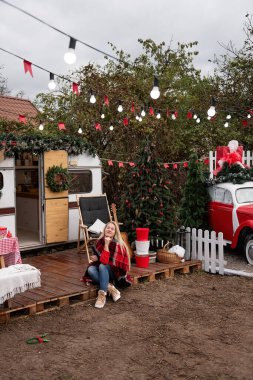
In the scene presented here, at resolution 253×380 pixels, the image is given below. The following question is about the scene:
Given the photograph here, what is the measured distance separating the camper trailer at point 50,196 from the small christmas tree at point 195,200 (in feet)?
6.70

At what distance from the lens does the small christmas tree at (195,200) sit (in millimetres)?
9305

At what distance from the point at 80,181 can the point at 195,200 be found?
257 cm

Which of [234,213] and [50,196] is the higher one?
[50,196]

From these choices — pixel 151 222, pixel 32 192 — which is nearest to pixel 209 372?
pixel 151 222

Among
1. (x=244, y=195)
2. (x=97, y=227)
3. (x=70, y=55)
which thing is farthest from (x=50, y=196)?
(x=70, y=55)

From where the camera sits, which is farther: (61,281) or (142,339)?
(61,281)

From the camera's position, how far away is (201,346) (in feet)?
15.3

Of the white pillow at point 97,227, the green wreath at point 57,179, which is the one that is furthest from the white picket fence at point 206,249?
the green wreath at point 57,179

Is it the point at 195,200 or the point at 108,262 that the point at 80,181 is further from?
the point at 108,262

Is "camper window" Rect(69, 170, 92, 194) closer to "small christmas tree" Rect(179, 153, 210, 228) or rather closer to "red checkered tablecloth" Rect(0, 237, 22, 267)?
"small christmas tree" Rect(179, 153, 210, 228)

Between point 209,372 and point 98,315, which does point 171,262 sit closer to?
point 98,315

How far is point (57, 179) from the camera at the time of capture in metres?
8.92

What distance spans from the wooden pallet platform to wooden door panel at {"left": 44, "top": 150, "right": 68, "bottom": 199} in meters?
1.22

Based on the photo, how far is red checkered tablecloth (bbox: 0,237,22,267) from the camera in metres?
5.90
